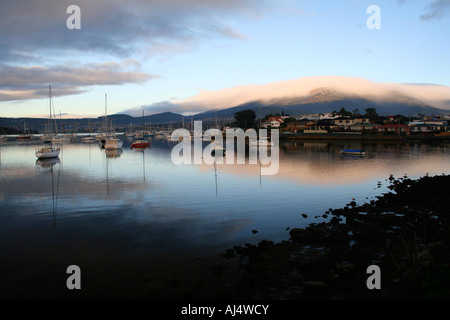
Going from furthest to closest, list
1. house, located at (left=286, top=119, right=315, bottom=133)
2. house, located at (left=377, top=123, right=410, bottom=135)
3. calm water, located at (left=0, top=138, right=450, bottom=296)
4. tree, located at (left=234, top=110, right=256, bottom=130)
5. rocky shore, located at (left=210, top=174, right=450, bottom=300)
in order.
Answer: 1. tree, located at (left=234, top=110, right=256, bottom=130)
2. house, located at (left=286, top=119, right=315, bottom=133)
3. house, located at (left=377, top=123, right=410, bottom=135)
4. calm water, located at (left=0, top=138, right=450, bottom=296)
5. rocky shore, located at (left=210, top=174, right=450, bottom=300)

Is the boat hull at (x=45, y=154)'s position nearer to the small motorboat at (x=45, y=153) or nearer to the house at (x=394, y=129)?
the small motorboat at (x=45, y=153)

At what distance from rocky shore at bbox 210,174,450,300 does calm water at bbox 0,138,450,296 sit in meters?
1.60

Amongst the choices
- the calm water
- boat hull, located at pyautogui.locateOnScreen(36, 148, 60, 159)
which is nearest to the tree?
boat hull, located at pyautogui.locateOnScreen(36, 148, 60, 159)

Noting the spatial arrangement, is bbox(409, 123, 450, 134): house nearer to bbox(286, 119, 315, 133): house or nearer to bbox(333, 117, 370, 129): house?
bbox(333, 117, 370, 129): house

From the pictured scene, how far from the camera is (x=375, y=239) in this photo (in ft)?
45.2

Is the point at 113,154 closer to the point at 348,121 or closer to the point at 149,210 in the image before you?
the point at 149,210

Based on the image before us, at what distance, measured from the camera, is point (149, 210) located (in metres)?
19.9

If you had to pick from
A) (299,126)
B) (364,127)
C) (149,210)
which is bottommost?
(149,210)

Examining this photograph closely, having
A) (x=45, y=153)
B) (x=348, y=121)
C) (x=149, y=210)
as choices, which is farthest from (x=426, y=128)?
(x=149, y=210)

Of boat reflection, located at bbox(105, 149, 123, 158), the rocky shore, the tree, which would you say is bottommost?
the rocky shore

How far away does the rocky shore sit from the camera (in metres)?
8.84

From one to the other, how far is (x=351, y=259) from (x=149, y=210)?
39.5 ft

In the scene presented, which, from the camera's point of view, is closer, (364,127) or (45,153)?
(45,153)

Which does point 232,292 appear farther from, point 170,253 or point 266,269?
point 170,253
